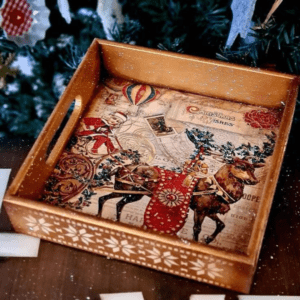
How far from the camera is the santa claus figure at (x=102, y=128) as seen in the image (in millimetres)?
768

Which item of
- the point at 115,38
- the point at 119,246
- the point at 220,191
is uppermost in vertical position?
the point at 115,38

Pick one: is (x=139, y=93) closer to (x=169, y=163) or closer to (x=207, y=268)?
(x=169, y=163)

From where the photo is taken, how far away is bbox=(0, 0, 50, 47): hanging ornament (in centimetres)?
75

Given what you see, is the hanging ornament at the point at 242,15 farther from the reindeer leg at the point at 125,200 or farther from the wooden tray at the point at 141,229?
the reindeer leg at the point at 125,200

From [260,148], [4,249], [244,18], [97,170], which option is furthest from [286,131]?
[4,249]

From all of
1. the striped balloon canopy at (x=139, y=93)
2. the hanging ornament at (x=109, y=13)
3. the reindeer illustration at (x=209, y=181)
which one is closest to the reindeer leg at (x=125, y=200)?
the reindeer illustration at (x=209, y=181)

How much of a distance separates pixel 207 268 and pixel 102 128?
33 centimetres

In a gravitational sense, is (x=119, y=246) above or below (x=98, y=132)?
below

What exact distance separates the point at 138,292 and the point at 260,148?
323 mm

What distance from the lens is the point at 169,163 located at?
74 centimetres

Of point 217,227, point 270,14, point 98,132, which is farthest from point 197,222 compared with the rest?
point 270,14

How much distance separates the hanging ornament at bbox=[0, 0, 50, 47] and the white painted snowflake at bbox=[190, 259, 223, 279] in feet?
1.56

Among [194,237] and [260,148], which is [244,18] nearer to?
[260,148]

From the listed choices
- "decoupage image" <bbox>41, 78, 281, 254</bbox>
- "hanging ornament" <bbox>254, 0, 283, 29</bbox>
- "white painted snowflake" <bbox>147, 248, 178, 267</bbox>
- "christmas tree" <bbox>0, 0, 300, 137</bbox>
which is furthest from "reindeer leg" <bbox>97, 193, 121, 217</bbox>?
"hanging ornament" <bbox>254, 0, 283, 29</bbox>
